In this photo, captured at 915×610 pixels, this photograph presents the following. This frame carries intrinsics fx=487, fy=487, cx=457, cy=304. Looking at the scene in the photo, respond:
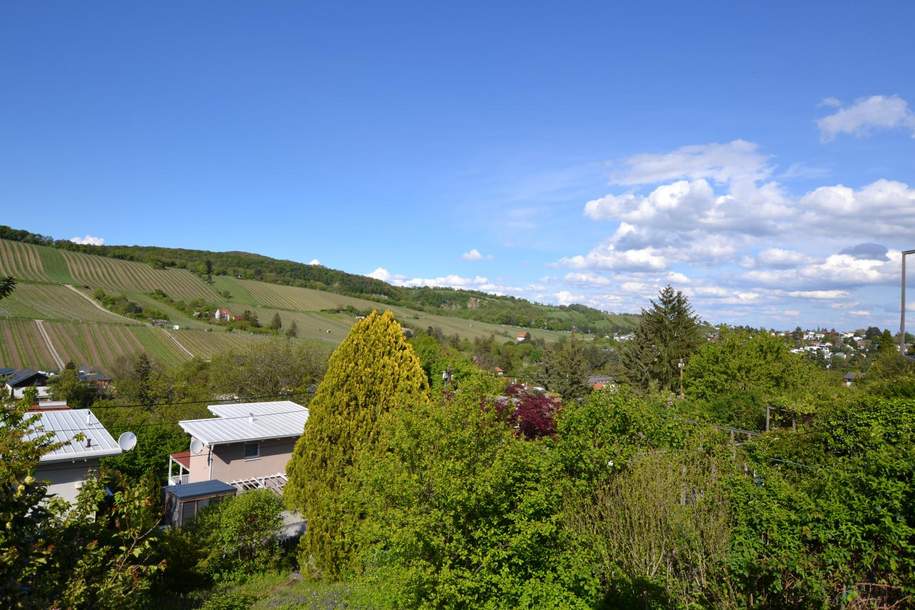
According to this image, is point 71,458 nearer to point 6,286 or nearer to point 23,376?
point 6,286

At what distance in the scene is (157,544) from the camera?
8969mm

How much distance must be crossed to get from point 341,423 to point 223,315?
6548 cm

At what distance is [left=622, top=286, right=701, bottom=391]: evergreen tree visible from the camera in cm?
3241

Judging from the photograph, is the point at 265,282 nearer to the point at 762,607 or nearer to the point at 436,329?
the point at 436,329

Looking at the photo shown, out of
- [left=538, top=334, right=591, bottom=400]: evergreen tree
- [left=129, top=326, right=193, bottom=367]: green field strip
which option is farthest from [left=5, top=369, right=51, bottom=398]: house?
[left=538, top=334, right=591, bottom=400]: evergreen tree

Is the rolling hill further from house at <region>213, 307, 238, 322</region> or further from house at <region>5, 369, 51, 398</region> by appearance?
house at <region>5, 369, 51, 398</region>

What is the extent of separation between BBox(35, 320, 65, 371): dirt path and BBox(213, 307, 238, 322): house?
20776 millimetres

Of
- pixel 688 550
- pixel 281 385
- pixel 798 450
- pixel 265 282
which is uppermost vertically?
pixel 265 282

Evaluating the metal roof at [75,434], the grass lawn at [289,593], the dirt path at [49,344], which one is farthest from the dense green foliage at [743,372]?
the dirt path at [49,344]

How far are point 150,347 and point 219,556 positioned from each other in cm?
4716

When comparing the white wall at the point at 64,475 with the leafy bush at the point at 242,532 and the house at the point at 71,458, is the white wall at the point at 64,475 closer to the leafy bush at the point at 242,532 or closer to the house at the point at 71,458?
the house at the point at 71,458

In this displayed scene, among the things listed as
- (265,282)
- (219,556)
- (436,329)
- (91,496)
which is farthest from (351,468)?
(265,282)

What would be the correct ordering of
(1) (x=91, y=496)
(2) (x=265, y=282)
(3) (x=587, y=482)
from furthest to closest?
(2) (x=265, y=282) → (3) (x=587, y=482) → (1) (x=91, y=496)

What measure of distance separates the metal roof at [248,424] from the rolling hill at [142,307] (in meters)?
25.8
